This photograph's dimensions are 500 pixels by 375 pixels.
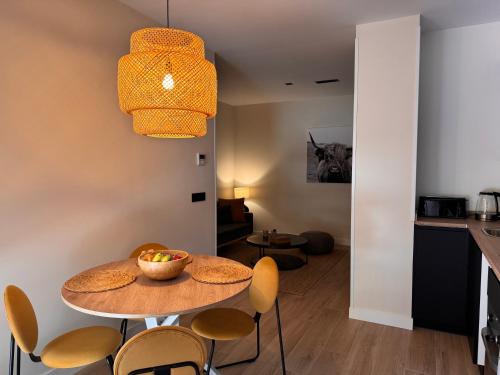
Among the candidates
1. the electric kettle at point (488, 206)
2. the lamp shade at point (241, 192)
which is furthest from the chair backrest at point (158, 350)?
the lamp shade at point (241, 192)

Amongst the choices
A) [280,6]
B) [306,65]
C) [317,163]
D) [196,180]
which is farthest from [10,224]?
[317,163]

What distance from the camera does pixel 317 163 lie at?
20.3 feet

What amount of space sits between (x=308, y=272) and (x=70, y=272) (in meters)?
3.11

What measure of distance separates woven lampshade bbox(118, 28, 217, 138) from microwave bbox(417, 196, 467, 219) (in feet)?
7.56

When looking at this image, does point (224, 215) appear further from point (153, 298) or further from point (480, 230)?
point (153, 298)

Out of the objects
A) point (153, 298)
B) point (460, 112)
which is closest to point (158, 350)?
point (153, 298)

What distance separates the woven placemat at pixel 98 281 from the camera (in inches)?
70.9

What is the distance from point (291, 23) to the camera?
2.98 m

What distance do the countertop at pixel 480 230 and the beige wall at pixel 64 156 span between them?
7.94ft

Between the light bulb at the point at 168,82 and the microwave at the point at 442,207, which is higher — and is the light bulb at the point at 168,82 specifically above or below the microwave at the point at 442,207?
above

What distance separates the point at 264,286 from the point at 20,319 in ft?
4.23

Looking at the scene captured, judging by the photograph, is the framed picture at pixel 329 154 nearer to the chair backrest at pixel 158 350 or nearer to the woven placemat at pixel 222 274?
the woven placemat at pixel 222 274

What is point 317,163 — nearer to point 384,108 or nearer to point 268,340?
point 384,108

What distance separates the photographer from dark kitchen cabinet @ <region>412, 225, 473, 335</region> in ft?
9.18
